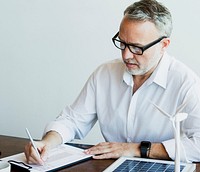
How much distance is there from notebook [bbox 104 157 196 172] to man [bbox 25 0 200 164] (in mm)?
67

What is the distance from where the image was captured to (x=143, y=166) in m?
1.55

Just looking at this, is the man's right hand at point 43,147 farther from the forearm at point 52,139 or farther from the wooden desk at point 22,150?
the wooden desk at point 22,150

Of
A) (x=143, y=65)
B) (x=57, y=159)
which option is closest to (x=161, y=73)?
(x=143, y=65)

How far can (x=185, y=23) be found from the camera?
2.76 m

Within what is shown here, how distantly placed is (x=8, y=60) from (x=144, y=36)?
172 cm

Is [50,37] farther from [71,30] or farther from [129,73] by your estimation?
[129,73]

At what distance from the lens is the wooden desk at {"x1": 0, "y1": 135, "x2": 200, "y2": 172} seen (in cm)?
155

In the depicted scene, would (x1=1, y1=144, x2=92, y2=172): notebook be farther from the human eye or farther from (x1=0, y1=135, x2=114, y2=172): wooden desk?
the human eye

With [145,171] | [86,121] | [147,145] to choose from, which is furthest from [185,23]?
[145,171]

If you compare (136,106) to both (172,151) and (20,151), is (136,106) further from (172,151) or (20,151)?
(20,151)

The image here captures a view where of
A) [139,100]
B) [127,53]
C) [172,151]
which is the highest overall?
[127,53]

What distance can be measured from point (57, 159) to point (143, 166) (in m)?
0.35

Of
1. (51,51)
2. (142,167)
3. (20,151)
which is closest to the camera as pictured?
(142,167)

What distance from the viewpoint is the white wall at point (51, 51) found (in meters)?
2.94
